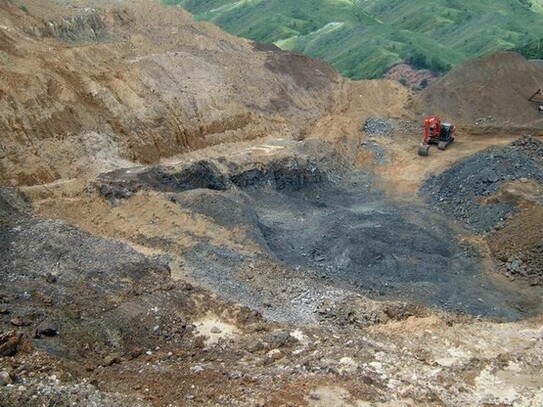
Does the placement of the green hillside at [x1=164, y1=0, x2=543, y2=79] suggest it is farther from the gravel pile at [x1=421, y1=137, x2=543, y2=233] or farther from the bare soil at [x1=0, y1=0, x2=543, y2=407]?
the bare soil at [x1=0, y1=0, x2=543, y2=407]

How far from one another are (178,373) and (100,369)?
1326mm

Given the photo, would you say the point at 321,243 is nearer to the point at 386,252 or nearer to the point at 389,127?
the point at 386,252

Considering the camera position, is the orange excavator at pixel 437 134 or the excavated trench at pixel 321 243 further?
the orange excavator at pixel 437 134

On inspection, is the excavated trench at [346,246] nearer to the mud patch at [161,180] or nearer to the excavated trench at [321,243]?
the excavated trench at [321,243]

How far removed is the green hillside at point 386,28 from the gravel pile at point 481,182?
2385 centimetres

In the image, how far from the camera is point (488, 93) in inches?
1292

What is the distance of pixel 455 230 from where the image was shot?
22.1m

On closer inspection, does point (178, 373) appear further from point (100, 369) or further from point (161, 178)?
point (161, 178)

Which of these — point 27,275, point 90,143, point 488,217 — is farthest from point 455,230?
point 27,275

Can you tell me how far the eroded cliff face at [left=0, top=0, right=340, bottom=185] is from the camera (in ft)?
67.6

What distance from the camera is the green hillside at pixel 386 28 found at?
58062 mm

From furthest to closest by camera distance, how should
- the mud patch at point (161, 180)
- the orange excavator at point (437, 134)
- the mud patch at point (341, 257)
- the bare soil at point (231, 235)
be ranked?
the orange excavator at point (437, 134), the mud patch at point (161, 180), the mud patch at point (341, 257), the bare soil at point (231, 235)

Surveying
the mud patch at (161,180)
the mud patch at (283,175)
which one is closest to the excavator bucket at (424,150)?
the mud patch at (283,175)

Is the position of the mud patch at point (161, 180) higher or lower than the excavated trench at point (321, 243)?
higher
